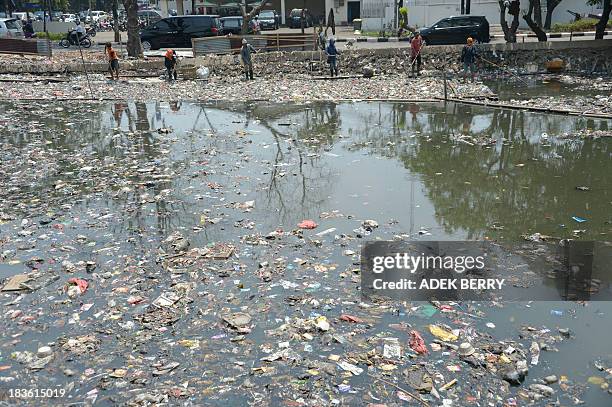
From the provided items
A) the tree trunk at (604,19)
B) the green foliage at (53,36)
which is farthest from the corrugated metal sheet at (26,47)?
the tree trunk at (604,19)

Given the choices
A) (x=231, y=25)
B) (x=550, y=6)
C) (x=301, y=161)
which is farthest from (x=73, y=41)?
(x=550, y=6)

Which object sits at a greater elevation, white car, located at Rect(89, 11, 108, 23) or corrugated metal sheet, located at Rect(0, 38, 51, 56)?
white car, located at Rect(89, 11, 108, 23)

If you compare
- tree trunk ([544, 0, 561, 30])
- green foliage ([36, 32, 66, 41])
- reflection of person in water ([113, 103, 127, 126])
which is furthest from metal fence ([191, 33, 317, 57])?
green foliage ([36, 32, 66, 41])

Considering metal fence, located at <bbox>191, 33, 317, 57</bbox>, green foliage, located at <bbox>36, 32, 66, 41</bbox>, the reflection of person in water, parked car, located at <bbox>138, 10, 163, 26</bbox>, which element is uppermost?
parked car, located at <bbox>138, 10, 163, 26</bbox>

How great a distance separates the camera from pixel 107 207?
755 cm

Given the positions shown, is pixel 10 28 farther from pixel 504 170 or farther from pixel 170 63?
pixel 504 170

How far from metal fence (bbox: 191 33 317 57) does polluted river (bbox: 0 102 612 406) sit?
36.7 ft

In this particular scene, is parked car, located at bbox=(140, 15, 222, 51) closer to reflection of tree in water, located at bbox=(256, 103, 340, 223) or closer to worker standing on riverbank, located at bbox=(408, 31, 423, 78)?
worker standing on riverbank, located at bbox=(408, 31, 423, 78)

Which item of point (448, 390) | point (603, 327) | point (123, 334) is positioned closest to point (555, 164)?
point (603, 327)

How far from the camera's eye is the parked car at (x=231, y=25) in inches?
1158

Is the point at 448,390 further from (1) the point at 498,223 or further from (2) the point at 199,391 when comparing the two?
(1) the point at 498,223

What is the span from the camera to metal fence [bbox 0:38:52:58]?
2305 cm

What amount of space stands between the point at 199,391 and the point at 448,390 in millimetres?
1651

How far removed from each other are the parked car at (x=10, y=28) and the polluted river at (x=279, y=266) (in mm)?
21353
